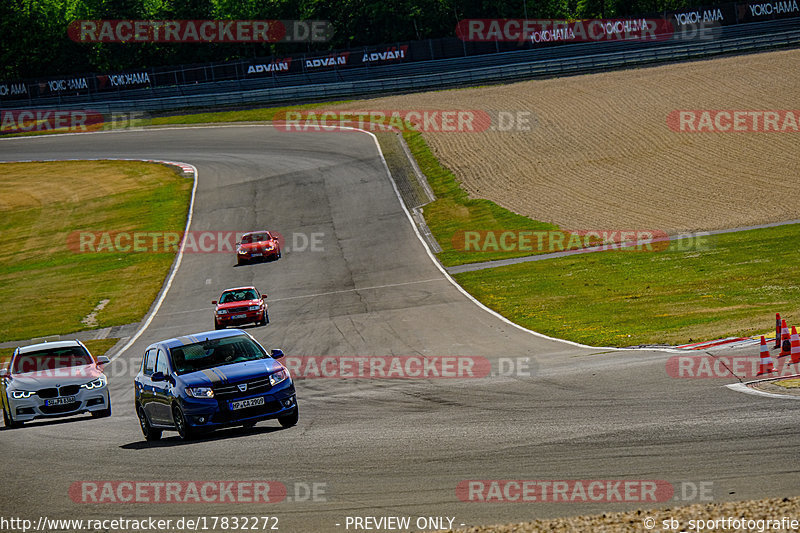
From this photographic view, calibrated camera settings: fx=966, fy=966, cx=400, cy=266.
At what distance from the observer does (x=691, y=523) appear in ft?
27.9

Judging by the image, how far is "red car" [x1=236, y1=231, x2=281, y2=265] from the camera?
40.8m

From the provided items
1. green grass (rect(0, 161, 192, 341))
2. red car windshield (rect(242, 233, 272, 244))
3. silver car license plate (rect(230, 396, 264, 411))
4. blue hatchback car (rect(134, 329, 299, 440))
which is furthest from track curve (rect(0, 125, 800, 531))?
red car windshield (rect(242, 233, 272, 244))

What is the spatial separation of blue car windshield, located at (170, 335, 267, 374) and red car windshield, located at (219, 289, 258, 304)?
14138 millimetres

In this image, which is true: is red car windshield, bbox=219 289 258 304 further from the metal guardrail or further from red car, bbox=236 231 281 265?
the metal guardrail

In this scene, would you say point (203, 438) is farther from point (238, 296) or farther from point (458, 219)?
point (458, 219)

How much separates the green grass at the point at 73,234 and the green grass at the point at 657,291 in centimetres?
1398

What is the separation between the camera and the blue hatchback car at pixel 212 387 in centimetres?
1424

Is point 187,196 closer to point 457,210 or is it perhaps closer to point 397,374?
point 457,210

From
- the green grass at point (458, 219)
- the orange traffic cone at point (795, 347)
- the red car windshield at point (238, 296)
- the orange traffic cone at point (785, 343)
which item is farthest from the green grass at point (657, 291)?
the red car windshield at point (238, 296)

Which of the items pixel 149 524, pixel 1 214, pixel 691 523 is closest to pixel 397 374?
pixel 149 524

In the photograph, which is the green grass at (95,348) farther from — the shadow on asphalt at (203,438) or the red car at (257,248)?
the shadow on asphalt at (203,438)

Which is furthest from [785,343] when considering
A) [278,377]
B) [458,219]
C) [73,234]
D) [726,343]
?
[73,234]

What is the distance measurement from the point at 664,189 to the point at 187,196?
2760cm

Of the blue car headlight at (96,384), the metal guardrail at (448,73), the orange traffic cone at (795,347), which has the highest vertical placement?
the metal guardrail at (448,73)
